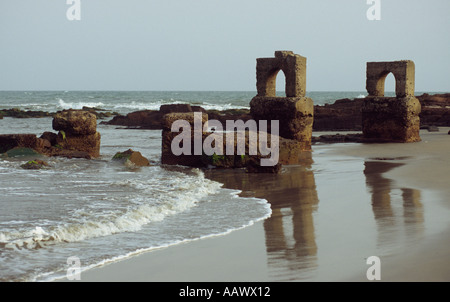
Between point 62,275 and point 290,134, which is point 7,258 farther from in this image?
point 290,134

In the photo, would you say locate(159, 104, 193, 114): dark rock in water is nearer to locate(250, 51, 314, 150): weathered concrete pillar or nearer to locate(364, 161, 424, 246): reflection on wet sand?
locate(250, 51, 314, 150): weathered concrete pillar

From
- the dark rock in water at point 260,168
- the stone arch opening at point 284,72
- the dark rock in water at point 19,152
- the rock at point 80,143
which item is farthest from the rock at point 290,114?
the dark rock in water at point 19,152

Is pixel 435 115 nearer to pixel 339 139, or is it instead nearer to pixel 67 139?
pixel 339 139

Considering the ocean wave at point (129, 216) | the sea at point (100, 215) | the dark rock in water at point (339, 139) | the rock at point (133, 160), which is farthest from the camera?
the dark rock in water at point (339, 139)

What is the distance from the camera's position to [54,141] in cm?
1481

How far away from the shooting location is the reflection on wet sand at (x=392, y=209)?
5.88 metres

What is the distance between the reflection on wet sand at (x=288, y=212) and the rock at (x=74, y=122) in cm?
441

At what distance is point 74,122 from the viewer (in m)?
14.2

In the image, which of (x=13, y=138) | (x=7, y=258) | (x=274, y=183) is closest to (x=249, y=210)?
(x=274, y=183)

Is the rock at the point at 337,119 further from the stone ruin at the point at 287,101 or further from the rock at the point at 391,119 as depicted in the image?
the stone ruin at the point at 287,101

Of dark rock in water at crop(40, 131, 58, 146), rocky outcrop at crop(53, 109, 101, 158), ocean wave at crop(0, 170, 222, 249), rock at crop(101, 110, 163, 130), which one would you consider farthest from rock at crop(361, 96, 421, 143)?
rock at crop(101, 110, 163, 130)

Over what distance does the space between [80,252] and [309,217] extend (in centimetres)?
280

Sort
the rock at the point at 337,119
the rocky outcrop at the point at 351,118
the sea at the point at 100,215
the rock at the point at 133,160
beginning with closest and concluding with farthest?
the sea at the point at 100,215, the rock at the point at 133,160, the rock at the point at 337,119, the rocky outcrop at the point at 351,118

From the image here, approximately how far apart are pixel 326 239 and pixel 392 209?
1831 mm
